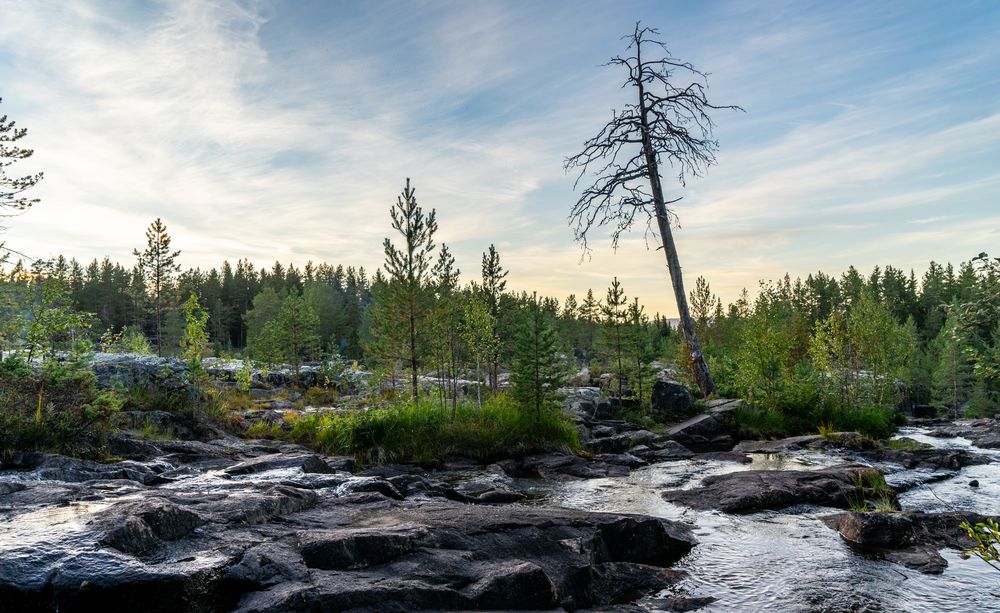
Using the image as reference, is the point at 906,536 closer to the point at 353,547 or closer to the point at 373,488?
the point at 353,547

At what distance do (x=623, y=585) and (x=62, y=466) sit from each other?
9709 mm

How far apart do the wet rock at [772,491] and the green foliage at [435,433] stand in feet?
19.0

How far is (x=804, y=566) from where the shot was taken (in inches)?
259

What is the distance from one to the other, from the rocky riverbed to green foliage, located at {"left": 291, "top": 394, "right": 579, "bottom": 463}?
3.37m

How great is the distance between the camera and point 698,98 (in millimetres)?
21078

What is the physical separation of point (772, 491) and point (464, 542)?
21.0ft

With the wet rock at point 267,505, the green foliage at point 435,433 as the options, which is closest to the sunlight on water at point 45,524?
the wet rock at point 267,505

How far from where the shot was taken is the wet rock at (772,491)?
31.0ft

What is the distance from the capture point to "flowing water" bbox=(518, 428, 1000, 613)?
5.64 meters

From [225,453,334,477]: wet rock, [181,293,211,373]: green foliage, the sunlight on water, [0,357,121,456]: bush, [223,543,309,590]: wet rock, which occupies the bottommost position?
[225,453,334,477]: wet rock

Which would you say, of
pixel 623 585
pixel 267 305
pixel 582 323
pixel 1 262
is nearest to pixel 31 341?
pixel 1 262

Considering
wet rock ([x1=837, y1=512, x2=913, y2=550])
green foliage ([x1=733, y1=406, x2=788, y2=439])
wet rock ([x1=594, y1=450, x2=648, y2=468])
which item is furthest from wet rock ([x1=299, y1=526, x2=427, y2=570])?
green foliage ([x1=733, y1=406, x2=788, y2=439])

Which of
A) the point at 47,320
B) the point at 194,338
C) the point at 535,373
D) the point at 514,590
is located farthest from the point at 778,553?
the point at 194,338

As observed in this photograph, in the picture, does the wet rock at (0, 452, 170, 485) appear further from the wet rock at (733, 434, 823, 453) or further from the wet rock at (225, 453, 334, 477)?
the wet rock at (733, 434, 823, 453)
